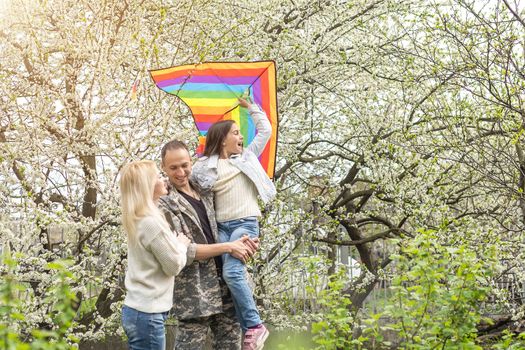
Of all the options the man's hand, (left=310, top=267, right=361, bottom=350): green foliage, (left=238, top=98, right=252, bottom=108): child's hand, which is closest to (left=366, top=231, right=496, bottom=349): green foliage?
(left=310, top=267, right=361, bottom=350): green foliage

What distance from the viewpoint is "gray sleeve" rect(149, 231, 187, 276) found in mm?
3463

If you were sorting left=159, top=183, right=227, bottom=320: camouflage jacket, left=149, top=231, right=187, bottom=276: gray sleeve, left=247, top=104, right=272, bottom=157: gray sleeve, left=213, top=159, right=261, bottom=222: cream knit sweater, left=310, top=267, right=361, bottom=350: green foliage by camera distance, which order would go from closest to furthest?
1. left=149, top=231, right=187, bottom=276: gray sleeve
2. left=310, top=267, right=361, bottom=350: green foliage
3. left=159, top=183, right=227, bottom=320: camouflage jacket
4. left=213, top=159, right=261, bottom=222: cream knit sweater
5. left=247, top=104, right=272, bottom=157: gray sleeve

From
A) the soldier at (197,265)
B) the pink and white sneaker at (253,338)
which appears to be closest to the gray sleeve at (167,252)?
the soldier at (197,265)

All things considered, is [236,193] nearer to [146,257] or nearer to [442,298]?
[146,257]

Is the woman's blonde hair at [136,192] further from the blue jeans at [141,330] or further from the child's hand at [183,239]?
the blue jeans at [141,330]

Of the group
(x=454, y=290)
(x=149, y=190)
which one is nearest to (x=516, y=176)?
(x=454, y=290)

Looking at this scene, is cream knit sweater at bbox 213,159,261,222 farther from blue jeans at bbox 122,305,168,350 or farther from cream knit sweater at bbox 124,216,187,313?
blue jeans at bbox 122,305,168,350

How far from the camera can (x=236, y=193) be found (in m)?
4.13

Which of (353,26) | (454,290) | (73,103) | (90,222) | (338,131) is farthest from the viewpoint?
(338,131)

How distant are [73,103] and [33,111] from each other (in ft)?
1.66

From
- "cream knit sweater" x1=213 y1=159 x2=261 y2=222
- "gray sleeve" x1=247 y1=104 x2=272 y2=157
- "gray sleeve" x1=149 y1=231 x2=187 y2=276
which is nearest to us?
"gray sleeve" x1=149 y1=231 x2=187 y2=276

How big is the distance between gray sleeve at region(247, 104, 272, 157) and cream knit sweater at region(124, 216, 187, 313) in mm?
1212

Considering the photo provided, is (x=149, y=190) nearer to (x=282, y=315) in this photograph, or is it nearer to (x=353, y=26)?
(x=282, y=315)

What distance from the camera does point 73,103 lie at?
6703 mm
